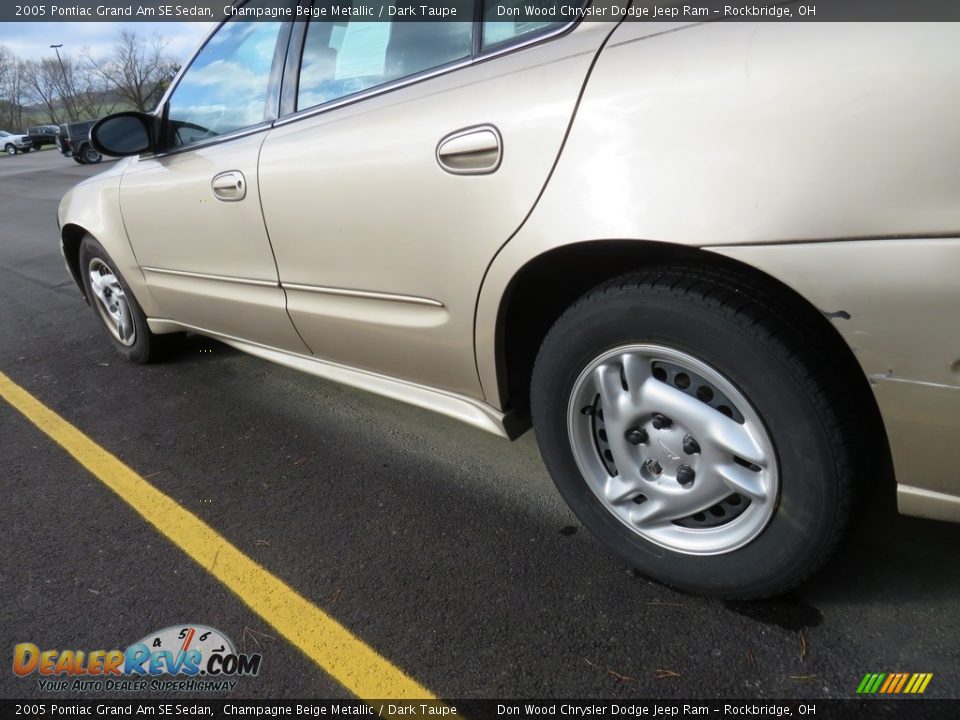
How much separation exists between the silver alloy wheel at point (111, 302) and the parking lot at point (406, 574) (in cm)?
68

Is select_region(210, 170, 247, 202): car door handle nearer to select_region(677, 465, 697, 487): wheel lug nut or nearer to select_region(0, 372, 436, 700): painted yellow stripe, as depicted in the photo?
select_region(0, 372, 436, 700): painted yellow stripe

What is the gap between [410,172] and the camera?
76.3 inches

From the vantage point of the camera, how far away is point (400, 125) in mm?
1984

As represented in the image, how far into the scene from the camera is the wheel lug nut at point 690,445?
5.64ft

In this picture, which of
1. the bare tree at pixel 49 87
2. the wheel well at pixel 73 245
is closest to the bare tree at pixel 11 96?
the bare tree at pixel 49 87

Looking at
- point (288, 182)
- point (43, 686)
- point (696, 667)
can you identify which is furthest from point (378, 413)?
point (696, 667)

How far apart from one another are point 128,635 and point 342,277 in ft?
4.02

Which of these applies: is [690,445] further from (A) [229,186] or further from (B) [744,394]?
(A) [229,186]

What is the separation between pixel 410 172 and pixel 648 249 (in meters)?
0.70

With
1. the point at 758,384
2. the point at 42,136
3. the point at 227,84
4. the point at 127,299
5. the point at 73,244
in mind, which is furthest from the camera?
the point at 42,136

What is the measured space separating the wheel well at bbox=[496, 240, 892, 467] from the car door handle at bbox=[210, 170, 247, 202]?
119cm

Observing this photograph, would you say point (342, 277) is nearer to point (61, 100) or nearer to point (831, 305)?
point (831, 305)

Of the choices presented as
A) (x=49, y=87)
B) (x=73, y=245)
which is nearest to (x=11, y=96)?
(x=49, y=87)

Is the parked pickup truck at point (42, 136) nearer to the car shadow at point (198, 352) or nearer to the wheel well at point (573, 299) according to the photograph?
the car shadow at point (198, 352)
